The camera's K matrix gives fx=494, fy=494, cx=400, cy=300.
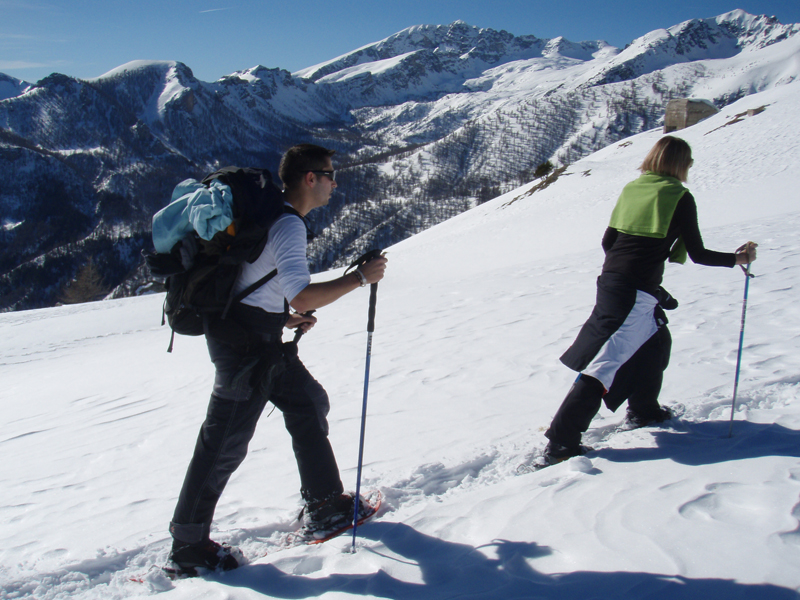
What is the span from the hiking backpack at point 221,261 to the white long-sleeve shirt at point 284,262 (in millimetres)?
31

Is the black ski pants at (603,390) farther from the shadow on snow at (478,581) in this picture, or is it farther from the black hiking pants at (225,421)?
the black hiking pants at (225,421)

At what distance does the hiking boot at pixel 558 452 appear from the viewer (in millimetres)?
3129

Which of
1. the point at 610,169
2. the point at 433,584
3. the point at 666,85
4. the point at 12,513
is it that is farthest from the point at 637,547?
the point at 666,85

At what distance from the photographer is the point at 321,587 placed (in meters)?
2.27

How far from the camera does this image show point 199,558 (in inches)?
96.3

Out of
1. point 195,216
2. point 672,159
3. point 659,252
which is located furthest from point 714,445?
point 195,216

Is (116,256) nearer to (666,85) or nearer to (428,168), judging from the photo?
(428,168)

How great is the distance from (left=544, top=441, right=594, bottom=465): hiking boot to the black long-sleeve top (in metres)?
1.10

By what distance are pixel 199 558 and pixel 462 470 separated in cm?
167

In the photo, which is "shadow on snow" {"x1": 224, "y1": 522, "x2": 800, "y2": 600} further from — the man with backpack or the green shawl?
the green shawl

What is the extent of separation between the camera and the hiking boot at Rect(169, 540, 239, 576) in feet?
8.02

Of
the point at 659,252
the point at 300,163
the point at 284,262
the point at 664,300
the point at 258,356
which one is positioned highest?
the point at 300,163

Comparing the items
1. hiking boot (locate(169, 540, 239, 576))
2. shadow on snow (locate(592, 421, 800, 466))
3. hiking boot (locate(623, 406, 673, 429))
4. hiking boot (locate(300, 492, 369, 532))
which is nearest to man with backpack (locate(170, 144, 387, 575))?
hiking boot (locate(169, 540, 239, 576))

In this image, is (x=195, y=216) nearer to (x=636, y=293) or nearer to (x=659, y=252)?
(x=636, y=293)
